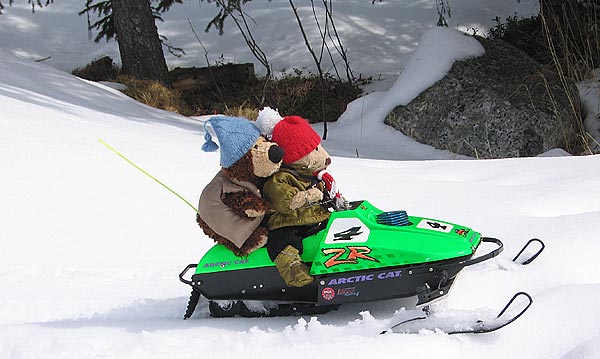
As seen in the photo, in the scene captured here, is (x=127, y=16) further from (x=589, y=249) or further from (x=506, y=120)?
(x=589, y=249)

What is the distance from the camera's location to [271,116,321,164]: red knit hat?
9.03 ft

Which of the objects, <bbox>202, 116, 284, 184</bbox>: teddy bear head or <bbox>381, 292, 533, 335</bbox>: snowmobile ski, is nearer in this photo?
<bbox>381, 292, 533, 335</bbox>: snowmobile ski

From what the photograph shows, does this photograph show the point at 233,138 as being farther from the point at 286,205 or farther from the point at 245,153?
the point at 286,205

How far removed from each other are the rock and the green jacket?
487 cm

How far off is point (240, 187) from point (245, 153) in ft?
0.44

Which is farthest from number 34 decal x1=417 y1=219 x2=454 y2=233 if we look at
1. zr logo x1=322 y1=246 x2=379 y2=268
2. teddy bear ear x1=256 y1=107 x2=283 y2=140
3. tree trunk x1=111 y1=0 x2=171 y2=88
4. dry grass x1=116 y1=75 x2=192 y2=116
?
tree trunk x1=111 y1=0 x2=171 y2=88

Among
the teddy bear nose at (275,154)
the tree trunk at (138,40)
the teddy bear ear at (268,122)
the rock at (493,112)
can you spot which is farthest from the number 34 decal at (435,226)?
the tree trunk at (138,40)

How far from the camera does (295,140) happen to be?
2.75 meters

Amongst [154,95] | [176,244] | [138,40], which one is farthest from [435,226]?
[138,40]

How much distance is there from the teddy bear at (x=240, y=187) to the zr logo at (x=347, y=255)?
264 millimetres

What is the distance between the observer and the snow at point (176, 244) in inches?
94.7

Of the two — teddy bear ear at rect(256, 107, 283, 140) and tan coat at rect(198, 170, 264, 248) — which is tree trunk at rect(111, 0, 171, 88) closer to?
teddy bear ear at rect(256, 107, 283, 140)

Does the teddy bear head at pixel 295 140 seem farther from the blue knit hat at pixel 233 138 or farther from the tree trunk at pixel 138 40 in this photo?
the tree trunk at pixel 138 40

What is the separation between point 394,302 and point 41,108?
386cm
